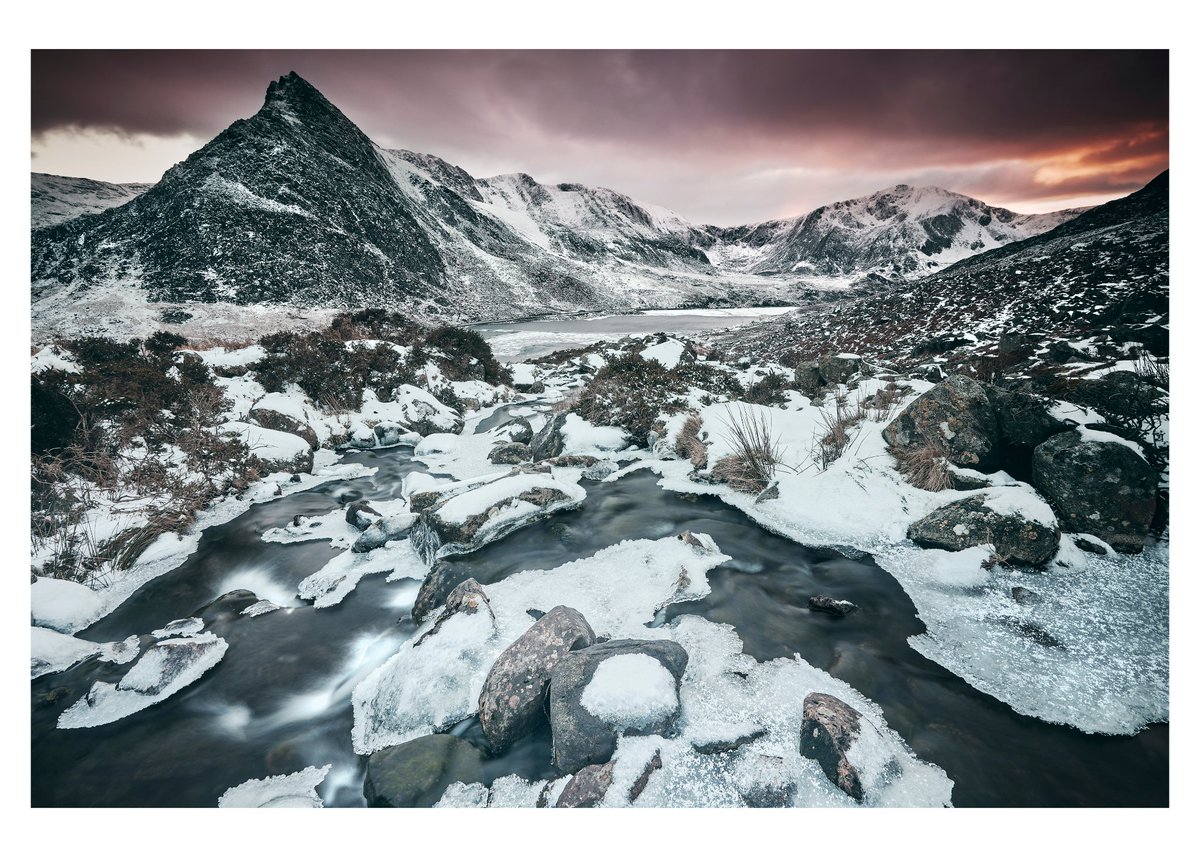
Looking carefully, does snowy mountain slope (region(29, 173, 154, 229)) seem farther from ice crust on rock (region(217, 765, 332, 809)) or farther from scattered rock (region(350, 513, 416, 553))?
ice crust on rock (region(217, 765, 332, 809))

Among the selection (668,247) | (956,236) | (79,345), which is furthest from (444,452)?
(956,236)

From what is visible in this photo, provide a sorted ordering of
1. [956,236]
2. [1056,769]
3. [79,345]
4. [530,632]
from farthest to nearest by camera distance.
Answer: [956,236]
[79,345]
[530,632]
[1056,769]

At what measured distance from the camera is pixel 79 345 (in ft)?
31.8

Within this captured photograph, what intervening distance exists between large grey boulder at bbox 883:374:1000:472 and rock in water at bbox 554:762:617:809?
A: 5.23 metres

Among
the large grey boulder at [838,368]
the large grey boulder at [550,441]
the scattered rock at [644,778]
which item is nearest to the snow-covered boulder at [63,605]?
the scattered rock at [644,778]

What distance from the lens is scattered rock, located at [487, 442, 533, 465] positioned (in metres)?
8.33

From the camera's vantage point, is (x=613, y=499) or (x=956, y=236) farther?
(x=956, y=236)

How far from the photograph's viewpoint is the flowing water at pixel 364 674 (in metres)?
2.57

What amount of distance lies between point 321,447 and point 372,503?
3.43 metres

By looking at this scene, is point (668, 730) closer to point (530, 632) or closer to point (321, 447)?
point (530, 632)

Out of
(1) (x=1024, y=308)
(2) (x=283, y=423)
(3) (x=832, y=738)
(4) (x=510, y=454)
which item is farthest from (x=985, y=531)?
(1) (x=1024, y=308)

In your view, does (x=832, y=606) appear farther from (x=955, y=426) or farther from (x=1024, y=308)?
(x=1024, y=308)

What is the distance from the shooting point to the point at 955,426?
539 cm

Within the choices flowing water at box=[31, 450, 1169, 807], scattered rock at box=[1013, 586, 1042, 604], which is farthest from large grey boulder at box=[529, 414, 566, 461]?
scattered rock at box=[1013, 586, 1042, 604]
